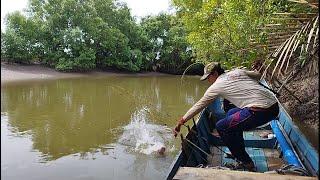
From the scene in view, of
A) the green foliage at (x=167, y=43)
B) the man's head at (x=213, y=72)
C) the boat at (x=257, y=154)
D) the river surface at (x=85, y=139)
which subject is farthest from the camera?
the green foliage at (x=167, y=43)

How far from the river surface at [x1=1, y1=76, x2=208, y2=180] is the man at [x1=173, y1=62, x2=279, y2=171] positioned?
1.89 metres

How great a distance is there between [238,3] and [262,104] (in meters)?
7.07

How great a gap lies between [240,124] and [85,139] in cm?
471

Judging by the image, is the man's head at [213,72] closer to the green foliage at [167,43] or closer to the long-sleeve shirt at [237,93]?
the long-sleeve shirt at [237,93]

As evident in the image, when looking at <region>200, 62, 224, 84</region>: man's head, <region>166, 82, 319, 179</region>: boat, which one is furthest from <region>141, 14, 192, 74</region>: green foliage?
<region>200, 62, 224, 84</region>: man's head

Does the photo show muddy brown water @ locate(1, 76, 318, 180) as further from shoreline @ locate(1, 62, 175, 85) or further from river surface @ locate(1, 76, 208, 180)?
shoreline @ locate(1, 62, 175, 85)

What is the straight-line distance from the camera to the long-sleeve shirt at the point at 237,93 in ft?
12.2

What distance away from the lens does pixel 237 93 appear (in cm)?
378

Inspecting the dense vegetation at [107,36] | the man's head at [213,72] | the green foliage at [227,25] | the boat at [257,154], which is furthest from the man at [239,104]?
the dense vegetation at [107,36]

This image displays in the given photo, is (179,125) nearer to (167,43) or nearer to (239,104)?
(239,104)

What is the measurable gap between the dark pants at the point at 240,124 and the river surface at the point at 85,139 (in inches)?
81.1

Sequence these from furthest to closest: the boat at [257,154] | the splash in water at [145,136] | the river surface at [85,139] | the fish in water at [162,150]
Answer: the splash in water at [145,136] → the fish in water at [162,150] → the river surface at [85,139] → the boat at [257,154]

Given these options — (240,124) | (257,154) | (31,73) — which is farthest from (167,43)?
(240,124)

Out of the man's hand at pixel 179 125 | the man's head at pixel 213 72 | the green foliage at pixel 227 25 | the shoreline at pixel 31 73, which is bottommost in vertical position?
the shoreline at pixel 31 73
